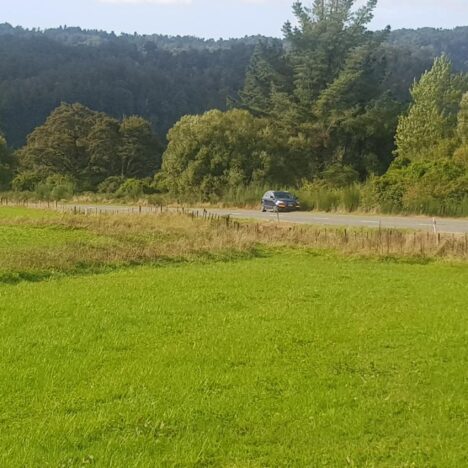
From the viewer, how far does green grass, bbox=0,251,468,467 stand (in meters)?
5.69

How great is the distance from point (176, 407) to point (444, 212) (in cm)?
3603

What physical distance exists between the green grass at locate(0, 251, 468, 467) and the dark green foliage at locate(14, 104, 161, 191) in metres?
75.3

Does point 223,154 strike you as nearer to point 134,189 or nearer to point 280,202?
point 134,189

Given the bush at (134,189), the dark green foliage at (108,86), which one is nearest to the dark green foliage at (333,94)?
the bush at (134,189)

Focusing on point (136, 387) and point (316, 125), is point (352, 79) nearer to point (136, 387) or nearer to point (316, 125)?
point (316, 125)

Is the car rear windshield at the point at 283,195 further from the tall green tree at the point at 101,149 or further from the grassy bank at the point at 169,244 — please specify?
the tall green tree at the point at 101,149

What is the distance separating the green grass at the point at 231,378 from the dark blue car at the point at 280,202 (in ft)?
105

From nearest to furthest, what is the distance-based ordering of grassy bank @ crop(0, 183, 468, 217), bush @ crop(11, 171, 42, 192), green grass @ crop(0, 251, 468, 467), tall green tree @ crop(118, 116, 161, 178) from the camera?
green grass @ crop(0, 251, 468, 467) → grassy bank @ crop(0, 183, 468, 217) → bush @ crop(11, 171, 42, 192) → tall green tree @ crop(118, 116, 161, 178)

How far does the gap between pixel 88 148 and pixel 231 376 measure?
8374 centimetres

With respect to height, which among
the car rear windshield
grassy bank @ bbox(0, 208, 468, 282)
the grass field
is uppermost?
the grass field

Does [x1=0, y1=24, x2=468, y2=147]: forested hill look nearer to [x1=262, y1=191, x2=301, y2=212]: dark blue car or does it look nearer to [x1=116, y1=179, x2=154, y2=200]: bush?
[x1=116, y1=179, x2=154, y2=200]: bush

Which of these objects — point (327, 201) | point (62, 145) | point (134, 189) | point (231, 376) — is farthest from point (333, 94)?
point (231, 376)

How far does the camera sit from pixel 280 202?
46.1 m

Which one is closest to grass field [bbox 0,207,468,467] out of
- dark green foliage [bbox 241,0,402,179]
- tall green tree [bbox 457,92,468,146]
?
tall green tree [bbox 457,92,468,146]
